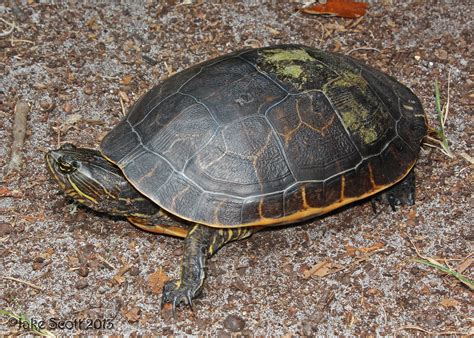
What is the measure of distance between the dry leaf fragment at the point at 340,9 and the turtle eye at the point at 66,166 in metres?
3.50

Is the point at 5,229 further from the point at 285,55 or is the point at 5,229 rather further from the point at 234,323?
the point at 285,55

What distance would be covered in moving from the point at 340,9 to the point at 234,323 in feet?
13.4

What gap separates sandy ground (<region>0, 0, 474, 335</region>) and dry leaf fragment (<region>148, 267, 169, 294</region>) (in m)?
0.01

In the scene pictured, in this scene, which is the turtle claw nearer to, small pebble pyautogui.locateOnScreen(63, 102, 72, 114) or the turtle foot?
the turtle foot

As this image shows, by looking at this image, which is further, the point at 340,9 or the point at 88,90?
the point at 340,9

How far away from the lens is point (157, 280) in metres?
5.17

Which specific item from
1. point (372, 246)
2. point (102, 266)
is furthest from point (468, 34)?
point (102, 266)

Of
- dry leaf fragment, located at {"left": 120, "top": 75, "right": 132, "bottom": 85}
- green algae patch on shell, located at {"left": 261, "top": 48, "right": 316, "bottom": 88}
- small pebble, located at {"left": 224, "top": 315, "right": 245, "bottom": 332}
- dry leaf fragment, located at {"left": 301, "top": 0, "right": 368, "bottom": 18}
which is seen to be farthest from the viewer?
dry leaf fragment, located at {"left": 301, "top": 0, "right": 368, "bottom": 18}

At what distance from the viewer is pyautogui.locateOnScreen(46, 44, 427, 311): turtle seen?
4930 mm

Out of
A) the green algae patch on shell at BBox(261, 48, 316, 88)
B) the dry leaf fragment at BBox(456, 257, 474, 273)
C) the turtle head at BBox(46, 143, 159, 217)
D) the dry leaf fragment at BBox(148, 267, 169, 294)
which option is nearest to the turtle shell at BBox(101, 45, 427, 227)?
the green algae patch on shell at BBox(261, 48, 316, 88)

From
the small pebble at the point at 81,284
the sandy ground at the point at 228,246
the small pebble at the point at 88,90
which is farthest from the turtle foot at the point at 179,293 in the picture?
the small pebble at the point at 88,90

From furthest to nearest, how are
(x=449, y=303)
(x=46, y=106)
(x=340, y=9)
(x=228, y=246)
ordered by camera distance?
(x=340, y=9) → (x=46, y=106) → (x=228, y=246) → (x=449, y=303)

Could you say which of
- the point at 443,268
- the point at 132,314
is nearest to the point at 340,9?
the point at 443,268

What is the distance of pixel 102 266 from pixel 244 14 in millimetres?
3494
